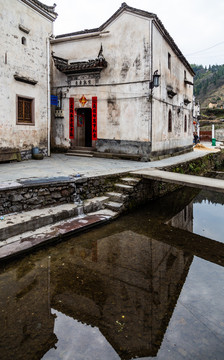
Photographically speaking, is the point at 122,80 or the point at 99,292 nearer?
the point at 99,292

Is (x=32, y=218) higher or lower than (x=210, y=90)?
lower

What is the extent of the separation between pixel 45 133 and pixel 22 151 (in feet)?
5.61

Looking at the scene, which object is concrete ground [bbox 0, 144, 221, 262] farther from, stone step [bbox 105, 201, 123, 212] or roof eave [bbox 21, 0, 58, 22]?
roof eave [bbox 21, 0, 58, 22]

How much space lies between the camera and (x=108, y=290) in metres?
4.02

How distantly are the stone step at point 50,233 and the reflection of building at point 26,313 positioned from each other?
393 mm

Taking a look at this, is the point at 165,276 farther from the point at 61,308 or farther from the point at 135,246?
the point at 61,308

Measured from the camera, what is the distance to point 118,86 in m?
12.9

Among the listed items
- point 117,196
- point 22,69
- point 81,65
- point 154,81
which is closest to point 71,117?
point 81,65

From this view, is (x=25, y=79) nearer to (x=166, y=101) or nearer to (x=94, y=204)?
(x=94, y=204)

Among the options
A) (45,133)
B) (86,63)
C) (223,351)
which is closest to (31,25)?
(86,63)

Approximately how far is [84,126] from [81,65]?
3.33 metres

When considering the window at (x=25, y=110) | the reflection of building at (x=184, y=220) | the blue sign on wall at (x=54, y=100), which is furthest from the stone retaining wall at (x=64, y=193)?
the blue sign on wall at (x=54, y=100)

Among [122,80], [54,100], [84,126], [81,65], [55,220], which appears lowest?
[55,220]

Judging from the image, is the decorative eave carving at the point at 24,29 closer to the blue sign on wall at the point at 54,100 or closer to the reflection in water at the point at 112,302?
the blue sign on wall at the point at 54,100
